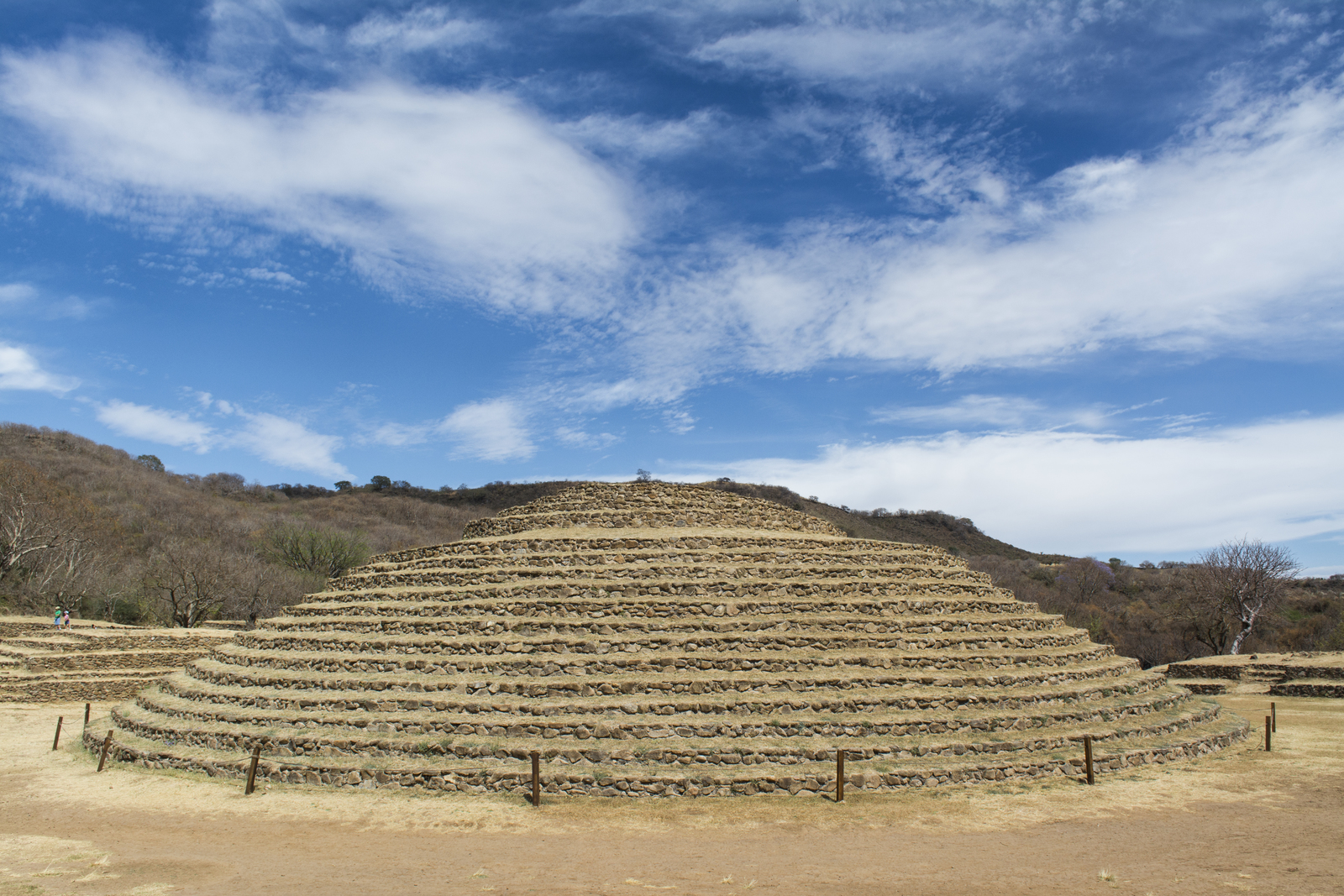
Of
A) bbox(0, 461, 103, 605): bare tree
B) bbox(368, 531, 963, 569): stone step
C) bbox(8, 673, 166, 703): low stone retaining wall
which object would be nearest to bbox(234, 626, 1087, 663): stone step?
bbox(368, 531, 963, 569): stone step

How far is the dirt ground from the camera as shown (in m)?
8.80

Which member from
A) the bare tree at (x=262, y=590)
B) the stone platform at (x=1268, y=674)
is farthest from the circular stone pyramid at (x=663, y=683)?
the bare tree at (x=262, y=590)

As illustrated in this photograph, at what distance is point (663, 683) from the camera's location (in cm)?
1396

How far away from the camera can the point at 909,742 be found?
13125 mm

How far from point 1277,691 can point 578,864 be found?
96.2 ft

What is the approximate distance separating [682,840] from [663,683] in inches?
152

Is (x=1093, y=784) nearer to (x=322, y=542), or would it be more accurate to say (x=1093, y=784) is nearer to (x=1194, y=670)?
(x=1194, y=670)

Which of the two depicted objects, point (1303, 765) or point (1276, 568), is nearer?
point (1303, 765)

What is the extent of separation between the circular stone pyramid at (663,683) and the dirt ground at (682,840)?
672 mm

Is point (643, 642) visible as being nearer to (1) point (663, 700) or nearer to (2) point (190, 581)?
(1) point (663, 700)

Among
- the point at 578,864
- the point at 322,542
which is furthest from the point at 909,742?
the point at 322,542

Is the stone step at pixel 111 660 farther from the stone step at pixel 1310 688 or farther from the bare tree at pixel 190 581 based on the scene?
the stone step at pixel 1310 688

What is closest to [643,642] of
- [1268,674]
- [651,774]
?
[651,774]

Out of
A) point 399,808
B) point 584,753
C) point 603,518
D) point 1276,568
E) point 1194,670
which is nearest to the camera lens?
point 399,808
